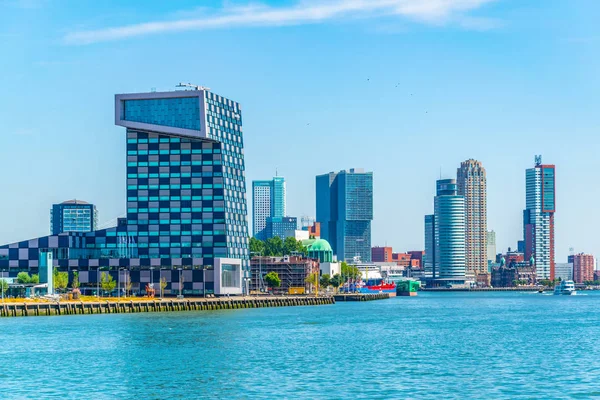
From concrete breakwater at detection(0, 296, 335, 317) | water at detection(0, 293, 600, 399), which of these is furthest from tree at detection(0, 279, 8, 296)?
water at detection(0, 293, 600, 399)

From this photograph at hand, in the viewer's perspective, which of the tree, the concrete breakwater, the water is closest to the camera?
the water

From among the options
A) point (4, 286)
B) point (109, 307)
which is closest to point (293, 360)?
point (109, 307)

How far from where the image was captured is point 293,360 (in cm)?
8950

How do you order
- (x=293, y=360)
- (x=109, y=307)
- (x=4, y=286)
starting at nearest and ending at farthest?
(x=293, y=360), (x=109, y=307), (x=4, y=286)

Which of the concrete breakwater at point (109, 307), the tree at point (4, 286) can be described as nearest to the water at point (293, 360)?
the concrete breakwater at point (109, 307)

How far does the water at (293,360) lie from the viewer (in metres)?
71.3

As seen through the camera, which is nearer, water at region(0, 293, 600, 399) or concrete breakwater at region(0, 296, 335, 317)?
water at region(0, 293, 600, 399)

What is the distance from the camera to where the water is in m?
71.3

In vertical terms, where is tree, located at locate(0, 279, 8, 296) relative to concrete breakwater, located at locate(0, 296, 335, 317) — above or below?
above

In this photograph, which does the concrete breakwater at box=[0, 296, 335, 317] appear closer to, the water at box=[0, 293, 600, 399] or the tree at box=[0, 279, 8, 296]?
the water at box=[0, 293, 600, 399]

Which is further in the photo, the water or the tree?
the tree

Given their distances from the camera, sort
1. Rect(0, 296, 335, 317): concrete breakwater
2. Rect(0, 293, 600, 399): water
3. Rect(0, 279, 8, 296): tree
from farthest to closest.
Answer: Rect(0, 279, 8, 296): tree → Rect(0, 296, 335, 317): concrete breakwater → Rect(0, 293, 600, 399): water

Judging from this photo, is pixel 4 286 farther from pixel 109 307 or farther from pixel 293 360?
pixel 293 360

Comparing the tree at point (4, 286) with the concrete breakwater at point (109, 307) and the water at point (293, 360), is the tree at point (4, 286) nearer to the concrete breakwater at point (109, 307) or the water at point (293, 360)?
the concrete breakwater at point (109, 307)
